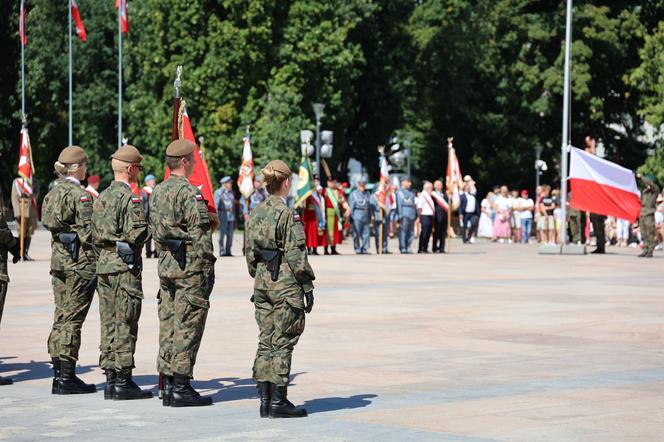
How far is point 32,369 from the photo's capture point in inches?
466

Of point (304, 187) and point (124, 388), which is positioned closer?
point (124, 388)

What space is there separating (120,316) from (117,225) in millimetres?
652

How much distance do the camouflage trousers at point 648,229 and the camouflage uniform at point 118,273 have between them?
23225 mm

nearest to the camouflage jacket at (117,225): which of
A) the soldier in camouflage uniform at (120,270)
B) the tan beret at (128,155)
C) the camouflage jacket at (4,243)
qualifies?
the soldier in camouflage uniform at (120,270)

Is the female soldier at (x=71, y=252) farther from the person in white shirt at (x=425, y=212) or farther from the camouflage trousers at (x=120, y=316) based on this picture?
the person in white shirt at (x=425, y=212)

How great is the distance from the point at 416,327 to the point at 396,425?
619cm

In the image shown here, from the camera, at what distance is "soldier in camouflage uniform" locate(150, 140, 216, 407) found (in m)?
9.68

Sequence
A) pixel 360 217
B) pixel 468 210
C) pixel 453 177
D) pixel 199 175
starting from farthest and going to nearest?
pixel 468 210 → pixel 453 177 → pixel 360 217 → pixel 199 175

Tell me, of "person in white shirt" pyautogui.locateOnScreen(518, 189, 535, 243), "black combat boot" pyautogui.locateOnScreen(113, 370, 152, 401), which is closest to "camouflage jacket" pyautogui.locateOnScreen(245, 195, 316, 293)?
"black combat boot" pyautogui.locateOnScreen(113, 370, 152, 401)

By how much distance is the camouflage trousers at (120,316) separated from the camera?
10078 millimetres

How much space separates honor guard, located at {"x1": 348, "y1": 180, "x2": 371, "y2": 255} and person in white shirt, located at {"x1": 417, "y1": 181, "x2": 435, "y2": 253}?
1.34m

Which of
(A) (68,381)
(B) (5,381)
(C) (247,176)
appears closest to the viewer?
(A) (68,381)

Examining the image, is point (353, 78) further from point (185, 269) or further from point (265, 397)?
point (265, 397)

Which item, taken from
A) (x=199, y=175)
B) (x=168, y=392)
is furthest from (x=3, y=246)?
(x=168, y=392)
